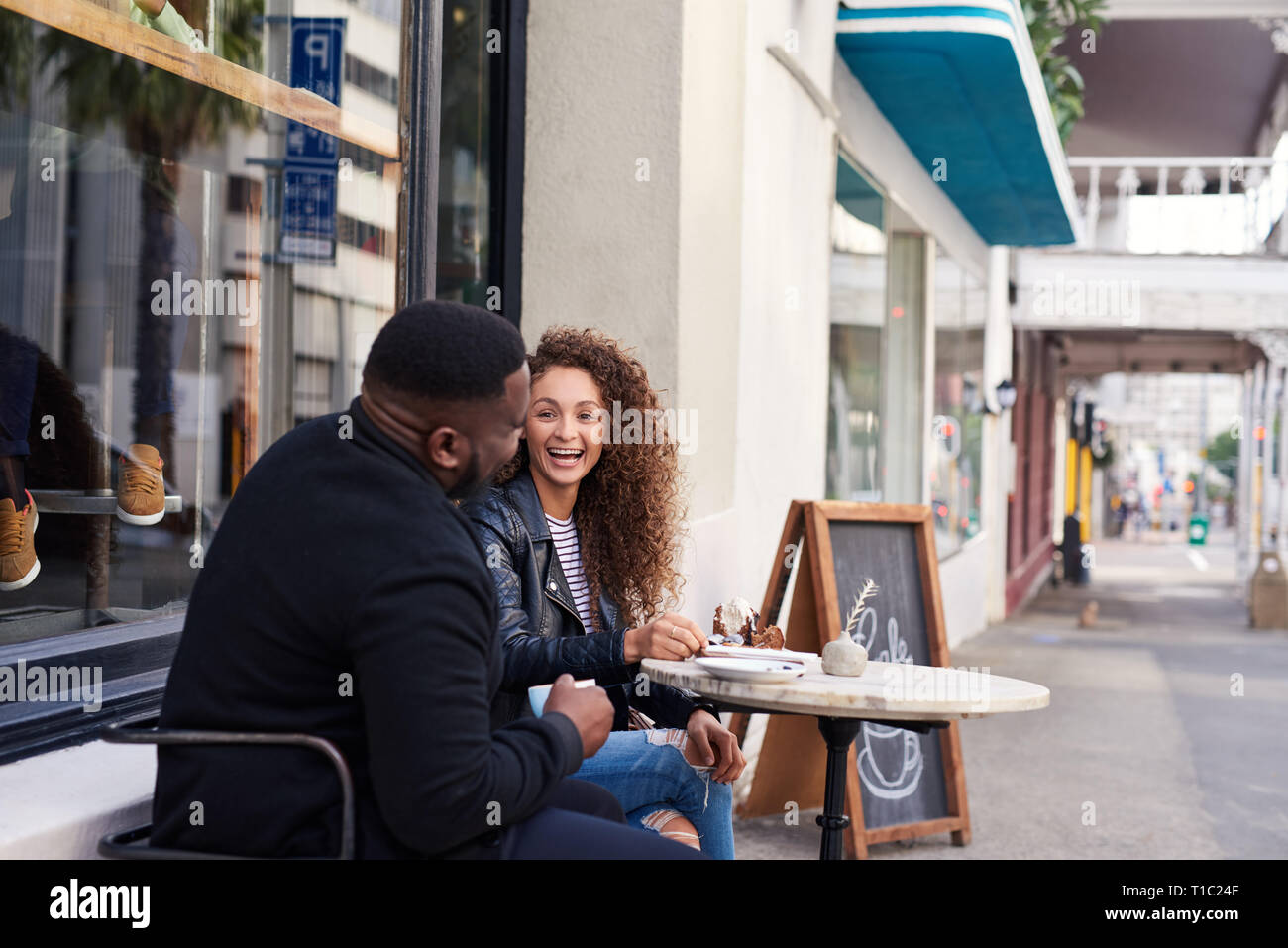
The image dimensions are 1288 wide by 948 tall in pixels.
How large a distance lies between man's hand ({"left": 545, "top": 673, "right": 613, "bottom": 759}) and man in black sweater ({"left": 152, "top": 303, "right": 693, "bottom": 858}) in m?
0.06

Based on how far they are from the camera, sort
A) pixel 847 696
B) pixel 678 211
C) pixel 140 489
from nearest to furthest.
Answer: pixel 847 696 < pixel 140 489 < pixel 678 211

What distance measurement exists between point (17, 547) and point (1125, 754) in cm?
543

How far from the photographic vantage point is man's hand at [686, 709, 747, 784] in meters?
2.71

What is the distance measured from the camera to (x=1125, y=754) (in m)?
6.57

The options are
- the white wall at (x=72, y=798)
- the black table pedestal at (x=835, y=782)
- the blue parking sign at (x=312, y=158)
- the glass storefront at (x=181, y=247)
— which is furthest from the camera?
the blue parking sign at (x=312, y=158)

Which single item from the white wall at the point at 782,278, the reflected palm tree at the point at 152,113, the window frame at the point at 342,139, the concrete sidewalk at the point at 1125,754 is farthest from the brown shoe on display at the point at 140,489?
the concrete sidewalk at the point at 1125,754

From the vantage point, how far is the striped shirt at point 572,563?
115 inches

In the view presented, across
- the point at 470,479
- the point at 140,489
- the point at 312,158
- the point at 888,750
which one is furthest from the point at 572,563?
the point at 312,158

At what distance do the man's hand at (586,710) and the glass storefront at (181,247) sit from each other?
4.43 ft

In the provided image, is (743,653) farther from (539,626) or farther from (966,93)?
(966,93)

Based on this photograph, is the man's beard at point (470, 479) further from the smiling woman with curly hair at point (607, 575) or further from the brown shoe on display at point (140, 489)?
the brown shoe on display at point (140, 489)

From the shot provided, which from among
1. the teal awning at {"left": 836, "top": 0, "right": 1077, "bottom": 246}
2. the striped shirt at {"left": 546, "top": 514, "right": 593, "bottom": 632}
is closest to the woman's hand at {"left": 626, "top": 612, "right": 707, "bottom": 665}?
the striped shirt at {"left": 546, "top": 514, "right": 593, "bottom": 632}

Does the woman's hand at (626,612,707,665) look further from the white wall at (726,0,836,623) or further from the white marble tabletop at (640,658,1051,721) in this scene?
the white wall at (726,0,836,623)

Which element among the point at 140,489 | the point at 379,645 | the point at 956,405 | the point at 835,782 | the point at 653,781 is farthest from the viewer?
the point at 956,405
